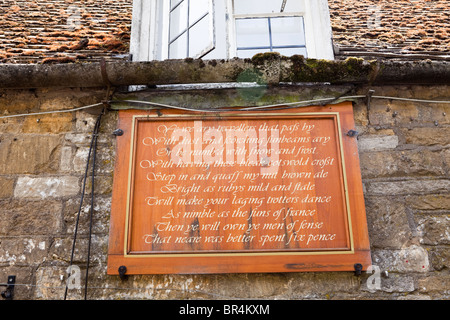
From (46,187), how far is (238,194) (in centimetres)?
161

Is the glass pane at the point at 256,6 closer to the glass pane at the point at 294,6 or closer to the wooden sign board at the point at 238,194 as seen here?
the glass pane at the point at 294,6

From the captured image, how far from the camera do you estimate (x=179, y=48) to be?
12.8 ft

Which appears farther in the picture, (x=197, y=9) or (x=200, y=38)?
(x=197, y=9)

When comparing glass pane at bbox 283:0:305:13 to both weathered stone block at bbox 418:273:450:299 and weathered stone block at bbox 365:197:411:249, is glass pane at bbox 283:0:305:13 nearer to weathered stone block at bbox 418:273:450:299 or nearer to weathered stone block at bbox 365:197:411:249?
weathered stone block at bbox 365:197:411:249

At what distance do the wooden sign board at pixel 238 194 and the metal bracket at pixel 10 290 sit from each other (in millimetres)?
761

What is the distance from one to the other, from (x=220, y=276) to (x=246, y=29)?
2504 millimetres

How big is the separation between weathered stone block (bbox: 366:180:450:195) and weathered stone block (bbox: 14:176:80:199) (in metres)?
2.48

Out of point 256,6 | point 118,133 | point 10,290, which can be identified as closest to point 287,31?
point 256,6

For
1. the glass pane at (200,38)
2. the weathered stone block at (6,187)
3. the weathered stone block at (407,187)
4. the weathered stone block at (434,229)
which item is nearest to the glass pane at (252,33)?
the glass pane at (200,38)

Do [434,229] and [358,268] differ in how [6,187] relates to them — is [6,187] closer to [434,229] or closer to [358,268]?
[358,268]

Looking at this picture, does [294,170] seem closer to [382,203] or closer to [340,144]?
[340,144]

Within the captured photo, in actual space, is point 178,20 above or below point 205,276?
above

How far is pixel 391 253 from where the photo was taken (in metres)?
3.06
